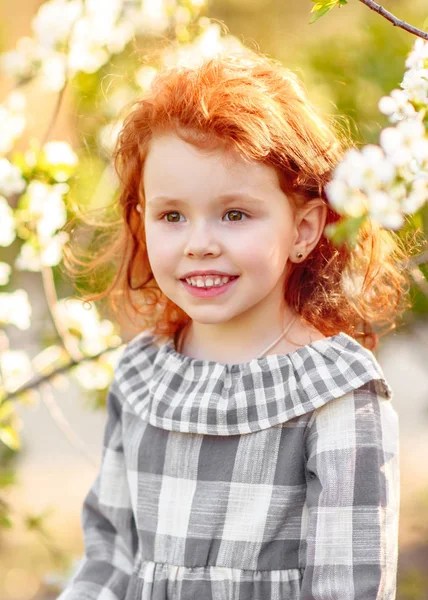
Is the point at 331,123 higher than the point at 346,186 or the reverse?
higher

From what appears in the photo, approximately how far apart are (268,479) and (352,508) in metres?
0.16

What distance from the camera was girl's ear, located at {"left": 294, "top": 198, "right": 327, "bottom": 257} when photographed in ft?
4.85

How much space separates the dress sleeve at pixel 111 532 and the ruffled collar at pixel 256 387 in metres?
0.18

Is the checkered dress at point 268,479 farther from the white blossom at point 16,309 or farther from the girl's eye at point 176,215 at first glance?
the white blossom at point 16,309

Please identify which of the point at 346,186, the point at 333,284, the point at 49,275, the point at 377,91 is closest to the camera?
the point at 346,186

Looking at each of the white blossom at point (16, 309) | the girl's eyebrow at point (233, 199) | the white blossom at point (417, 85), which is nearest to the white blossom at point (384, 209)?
the white blossom at point (417, 85)

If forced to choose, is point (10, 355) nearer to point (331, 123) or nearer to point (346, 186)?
point (331, 123)

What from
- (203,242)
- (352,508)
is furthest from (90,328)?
(352,508)

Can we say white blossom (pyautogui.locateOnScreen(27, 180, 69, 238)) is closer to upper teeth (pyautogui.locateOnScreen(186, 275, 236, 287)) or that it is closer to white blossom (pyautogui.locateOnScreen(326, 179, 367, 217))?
upper teeth (pyautogui.locateOnScreen(186, 275, 236, 287))

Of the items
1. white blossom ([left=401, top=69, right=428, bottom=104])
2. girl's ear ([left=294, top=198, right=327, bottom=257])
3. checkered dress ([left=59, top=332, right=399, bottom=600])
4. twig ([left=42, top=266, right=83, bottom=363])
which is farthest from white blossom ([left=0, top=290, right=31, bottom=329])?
white blossom ([left=401, top=69, right=428, bottom=104])

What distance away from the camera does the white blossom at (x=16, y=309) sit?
226cm

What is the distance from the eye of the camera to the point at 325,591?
131 cm

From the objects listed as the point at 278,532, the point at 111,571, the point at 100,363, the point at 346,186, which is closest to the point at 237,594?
the point at 278,532

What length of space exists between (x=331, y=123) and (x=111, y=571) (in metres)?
0.97
